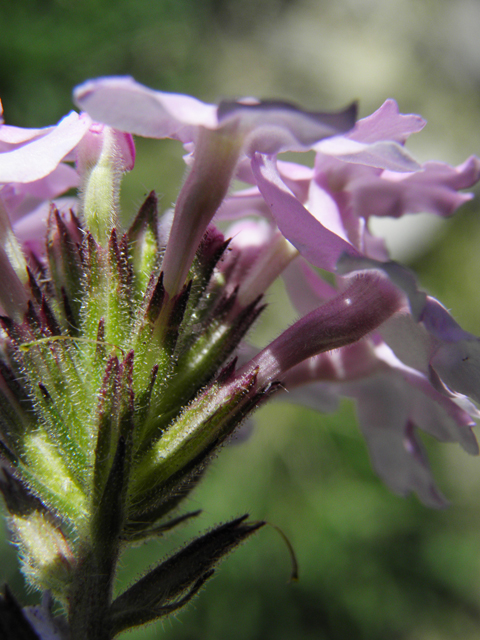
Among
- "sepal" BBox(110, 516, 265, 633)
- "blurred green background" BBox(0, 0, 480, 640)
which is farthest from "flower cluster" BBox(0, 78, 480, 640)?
"blurred green background" BBox(0, 0, 480, 640)

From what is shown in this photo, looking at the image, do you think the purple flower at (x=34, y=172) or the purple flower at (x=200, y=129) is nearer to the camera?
the purple flower at (x=200, y=129)

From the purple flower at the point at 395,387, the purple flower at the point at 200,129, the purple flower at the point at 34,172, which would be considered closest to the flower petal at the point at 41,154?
the purple flower at the point at 34,172

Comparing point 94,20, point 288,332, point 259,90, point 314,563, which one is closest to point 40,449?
point 288,332

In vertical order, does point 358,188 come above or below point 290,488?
above

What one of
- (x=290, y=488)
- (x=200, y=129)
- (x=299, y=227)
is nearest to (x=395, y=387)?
(x=299, y=227)

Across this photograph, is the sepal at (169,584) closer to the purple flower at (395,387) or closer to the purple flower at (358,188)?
the purple flower at (395,387)

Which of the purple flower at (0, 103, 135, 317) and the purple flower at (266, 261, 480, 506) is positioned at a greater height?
the purple flower at (0, 103, 135, 317)

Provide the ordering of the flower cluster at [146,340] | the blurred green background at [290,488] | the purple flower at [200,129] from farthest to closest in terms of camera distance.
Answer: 1. the blurred green background at [290,488]
2. the flower cluster at [146,340]
3. the purple flower at [200,129]

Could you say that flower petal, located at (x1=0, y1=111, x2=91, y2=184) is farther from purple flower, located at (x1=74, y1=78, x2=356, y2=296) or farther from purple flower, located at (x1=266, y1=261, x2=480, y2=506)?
purple flower, located at (x1=266, y1=261, x2=480, y2=506)

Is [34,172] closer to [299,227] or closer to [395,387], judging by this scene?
[299,227]
